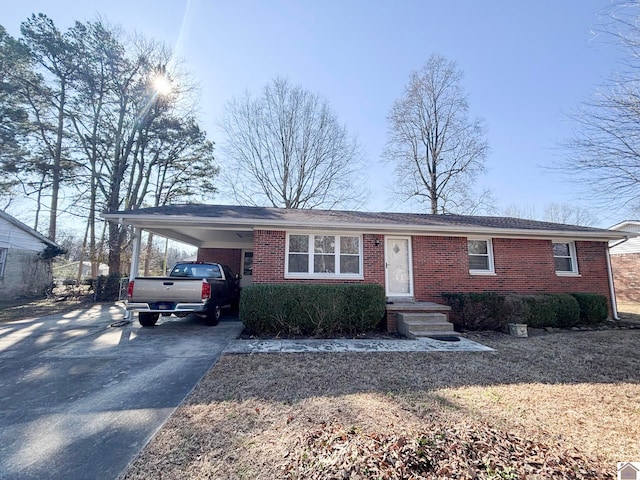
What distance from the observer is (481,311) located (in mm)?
7609

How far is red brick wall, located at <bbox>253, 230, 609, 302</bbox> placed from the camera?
26.9 ft

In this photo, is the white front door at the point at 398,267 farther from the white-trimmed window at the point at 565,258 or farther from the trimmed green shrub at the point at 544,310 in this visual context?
the white-trimmed window at the point at 565,258

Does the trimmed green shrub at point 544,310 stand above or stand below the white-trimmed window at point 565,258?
below

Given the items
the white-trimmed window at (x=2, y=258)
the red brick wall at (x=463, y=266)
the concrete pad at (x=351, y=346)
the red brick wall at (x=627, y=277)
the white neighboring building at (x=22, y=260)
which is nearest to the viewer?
the concrete pad at (x=351, y=346)

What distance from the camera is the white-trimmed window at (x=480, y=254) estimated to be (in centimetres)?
912

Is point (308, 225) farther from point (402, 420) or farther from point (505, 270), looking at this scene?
point (505, 270)

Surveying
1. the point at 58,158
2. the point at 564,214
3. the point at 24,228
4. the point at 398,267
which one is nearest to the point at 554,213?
the point at 564,214

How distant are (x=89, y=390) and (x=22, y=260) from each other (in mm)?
16561

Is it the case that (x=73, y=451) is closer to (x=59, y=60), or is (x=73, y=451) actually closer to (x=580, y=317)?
(x=580, y=317)

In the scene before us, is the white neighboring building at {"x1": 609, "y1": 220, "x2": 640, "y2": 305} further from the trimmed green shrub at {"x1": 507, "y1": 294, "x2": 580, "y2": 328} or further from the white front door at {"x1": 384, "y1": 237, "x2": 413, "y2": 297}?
the white front door at {"x1": 384, "y1": 237, "x2": 413, "y2": 297}

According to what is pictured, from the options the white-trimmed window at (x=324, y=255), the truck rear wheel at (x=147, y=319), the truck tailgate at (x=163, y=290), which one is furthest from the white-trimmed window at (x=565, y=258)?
the truck rear wheel at (x=147, y=319)

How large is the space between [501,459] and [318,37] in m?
12.0

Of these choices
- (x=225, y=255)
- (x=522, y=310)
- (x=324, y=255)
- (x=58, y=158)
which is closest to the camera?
(x=522, y=310)

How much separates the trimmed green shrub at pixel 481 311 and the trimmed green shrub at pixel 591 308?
2.89 m
